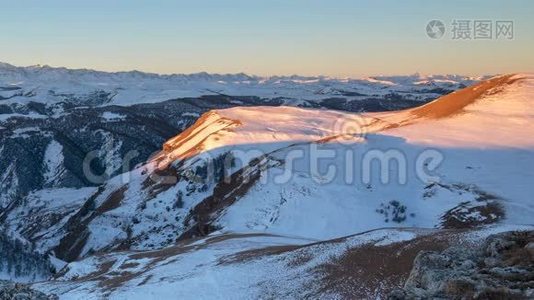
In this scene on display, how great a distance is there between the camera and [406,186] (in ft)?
248

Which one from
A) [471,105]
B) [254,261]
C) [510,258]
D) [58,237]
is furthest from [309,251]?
[58,237]

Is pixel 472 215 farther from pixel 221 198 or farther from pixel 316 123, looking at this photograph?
pixel 316 123

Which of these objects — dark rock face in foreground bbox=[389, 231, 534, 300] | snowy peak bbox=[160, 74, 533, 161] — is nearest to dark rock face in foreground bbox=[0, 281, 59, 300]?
dark rock face in foreground bbox=[389, 231, 534, 300]

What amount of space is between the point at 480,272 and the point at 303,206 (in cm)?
5459

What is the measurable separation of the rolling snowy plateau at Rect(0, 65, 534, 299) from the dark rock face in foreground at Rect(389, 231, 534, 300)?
8.07 m

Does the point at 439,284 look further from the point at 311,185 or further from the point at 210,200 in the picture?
the point at 210,200

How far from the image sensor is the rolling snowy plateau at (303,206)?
123 ft

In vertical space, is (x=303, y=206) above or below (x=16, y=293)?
below

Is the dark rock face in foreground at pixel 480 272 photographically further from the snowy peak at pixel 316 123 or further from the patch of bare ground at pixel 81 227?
the patch of bare ground at pixel 81 227

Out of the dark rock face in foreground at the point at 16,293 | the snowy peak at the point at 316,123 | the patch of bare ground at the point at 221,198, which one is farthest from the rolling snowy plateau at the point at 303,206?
the dark rock face in foreground at the point at 16,293

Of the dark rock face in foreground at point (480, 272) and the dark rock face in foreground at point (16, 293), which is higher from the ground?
the dark rock face in foreground at point (480, 272)

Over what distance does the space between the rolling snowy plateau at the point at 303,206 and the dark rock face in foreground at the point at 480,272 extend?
26.5 feet

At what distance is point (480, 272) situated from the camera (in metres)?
20.6

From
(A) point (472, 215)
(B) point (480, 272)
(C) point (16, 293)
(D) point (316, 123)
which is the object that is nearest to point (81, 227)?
(D) point (316, 123)
